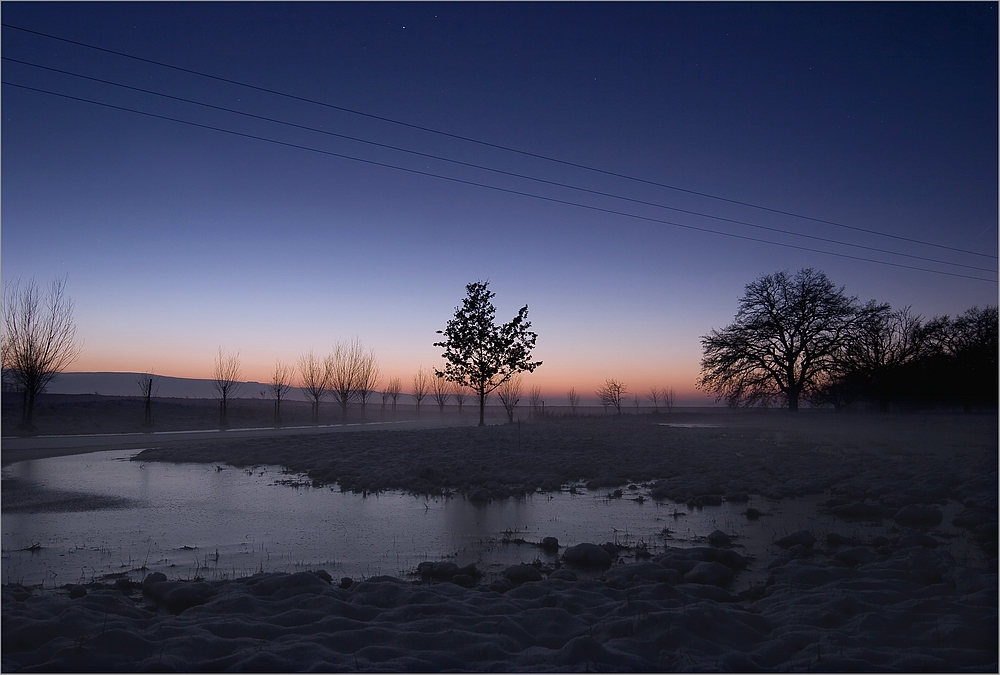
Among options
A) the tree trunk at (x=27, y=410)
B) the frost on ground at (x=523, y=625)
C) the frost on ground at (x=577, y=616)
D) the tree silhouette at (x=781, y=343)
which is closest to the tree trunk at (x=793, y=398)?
the tree silhouette at (x=781, y=343)

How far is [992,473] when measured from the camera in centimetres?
1041

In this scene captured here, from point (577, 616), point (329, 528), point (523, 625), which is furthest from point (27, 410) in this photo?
point (577, 616)

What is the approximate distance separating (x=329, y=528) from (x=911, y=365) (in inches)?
1289

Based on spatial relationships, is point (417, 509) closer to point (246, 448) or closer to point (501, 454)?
point (501, 454)

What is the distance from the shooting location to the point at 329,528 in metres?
7.36

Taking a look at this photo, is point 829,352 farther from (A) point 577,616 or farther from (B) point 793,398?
(A) point 577,616

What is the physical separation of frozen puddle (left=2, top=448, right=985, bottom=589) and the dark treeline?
2400 cm

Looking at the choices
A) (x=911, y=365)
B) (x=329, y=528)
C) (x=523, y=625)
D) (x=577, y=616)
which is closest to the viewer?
(x=523, y=625)

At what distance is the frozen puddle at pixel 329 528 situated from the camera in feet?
18.6

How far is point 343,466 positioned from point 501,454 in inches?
157

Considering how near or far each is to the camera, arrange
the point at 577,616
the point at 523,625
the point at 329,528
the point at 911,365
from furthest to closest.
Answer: the point at 911,365
the point at 329,528
the point at 577,616
the point at 523,625

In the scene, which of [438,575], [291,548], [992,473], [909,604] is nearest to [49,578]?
[291,548]

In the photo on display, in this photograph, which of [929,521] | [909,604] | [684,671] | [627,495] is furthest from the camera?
[627,495]

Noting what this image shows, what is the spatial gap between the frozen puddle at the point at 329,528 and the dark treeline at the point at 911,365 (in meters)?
24.0
